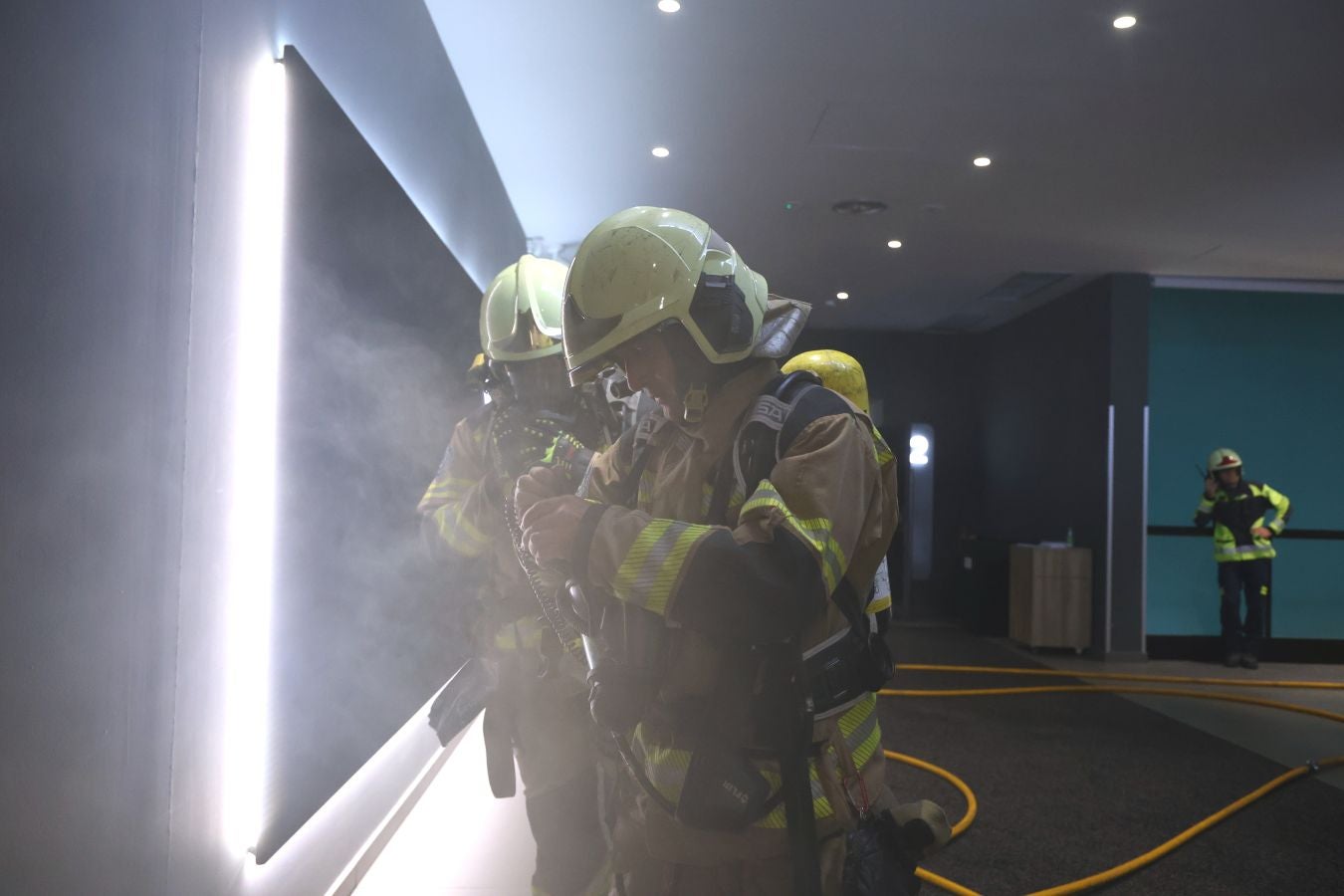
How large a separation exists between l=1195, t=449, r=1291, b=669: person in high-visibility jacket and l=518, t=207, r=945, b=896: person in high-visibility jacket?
6.86 m

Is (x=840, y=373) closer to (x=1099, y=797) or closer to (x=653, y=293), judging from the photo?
(x=653, y=293)

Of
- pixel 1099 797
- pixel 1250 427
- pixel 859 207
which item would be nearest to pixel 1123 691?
pixel 1099 797

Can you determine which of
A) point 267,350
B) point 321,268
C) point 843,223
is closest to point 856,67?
point 843,223

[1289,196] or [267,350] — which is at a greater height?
[1289,196]

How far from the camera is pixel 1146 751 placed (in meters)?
4.53

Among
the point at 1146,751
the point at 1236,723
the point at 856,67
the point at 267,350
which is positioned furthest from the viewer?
the point at 1236,723

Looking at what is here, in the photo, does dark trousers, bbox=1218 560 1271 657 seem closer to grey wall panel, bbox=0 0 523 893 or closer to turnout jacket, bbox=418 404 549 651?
turnout jacket, bbox=418 404 549 651

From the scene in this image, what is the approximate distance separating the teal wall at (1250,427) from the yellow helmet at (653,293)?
7.58 metres

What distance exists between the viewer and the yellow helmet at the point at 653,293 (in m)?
1.23

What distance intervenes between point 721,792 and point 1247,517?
23.4 ft

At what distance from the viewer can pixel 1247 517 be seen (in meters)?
6.93

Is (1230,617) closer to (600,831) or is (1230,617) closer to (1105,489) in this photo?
(1105,489)

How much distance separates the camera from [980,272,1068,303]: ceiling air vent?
24.7 feet

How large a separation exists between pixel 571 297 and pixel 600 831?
4.31 feet
